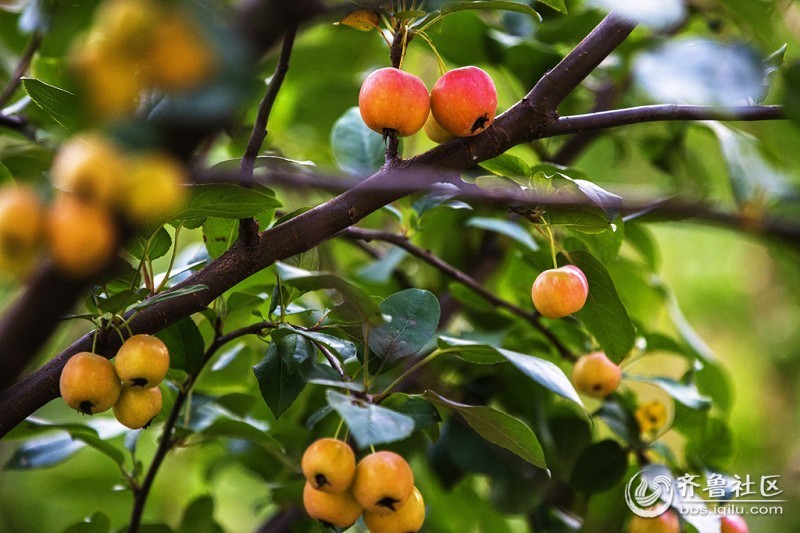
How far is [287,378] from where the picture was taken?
0.56m

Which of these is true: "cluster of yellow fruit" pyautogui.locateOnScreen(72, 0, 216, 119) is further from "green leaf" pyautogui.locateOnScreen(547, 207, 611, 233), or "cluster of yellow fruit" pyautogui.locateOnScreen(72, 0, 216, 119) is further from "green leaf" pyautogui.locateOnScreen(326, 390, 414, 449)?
"green leaf" pyautogui.locateOnScreen(547, 207, 611, 233)

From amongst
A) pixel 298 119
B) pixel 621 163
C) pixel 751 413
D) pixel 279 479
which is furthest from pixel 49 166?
pixel 751 413

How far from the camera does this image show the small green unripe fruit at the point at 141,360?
469 mm

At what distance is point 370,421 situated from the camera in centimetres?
43

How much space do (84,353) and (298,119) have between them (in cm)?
80

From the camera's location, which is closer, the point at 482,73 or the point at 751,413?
the point at 482,73

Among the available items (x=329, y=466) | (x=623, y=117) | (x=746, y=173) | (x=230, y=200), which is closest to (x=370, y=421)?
(x=329, y=466)

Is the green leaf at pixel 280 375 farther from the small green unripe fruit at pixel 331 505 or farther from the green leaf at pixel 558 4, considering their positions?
the green leaf at pixel 558 4

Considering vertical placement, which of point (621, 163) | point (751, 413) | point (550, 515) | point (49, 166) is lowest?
point (751, 413)

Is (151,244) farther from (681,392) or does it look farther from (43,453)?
(681,392)

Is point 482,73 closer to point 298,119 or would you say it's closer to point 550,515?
point 550,515

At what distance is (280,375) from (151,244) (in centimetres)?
14

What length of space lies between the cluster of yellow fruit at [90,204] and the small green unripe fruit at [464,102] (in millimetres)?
295

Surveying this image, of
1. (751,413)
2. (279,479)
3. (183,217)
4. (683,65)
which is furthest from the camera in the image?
(751,413)
